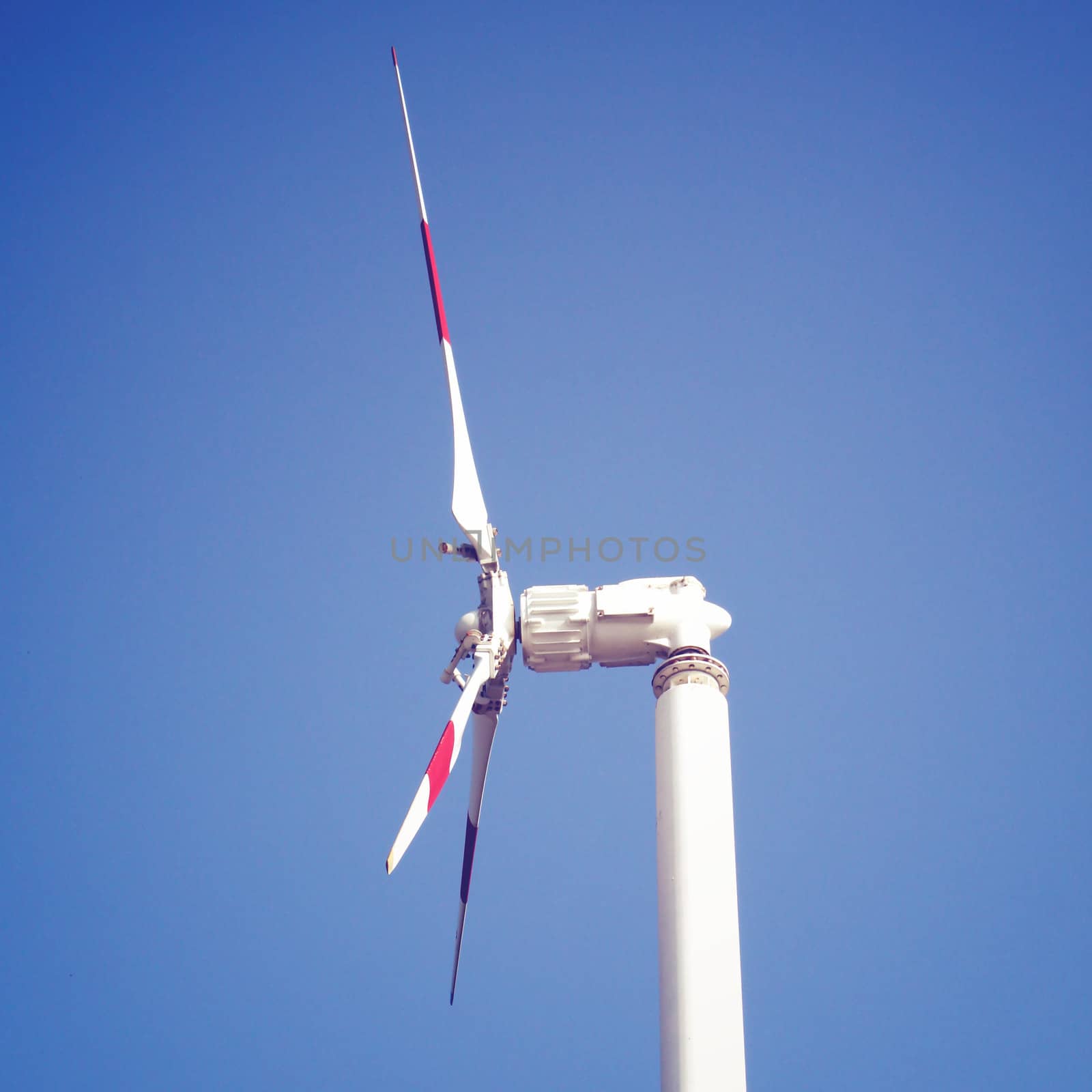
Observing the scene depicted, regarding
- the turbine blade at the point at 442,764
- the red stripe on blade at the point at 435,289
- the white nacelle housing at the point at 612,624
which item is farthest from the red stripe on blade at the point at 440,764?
the red stripe on blade at the point at 435,289

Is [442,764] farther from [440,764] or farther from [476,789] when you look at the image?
[476,789]

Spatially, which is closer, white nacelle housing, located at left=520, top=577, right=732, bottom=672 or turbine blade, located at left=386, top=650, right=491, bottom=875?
turbine blade, located at left=386, top=650, right=491, bottom=875

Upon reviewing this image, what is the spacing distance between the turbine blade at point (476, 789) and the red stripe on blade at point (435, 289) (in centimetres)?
514

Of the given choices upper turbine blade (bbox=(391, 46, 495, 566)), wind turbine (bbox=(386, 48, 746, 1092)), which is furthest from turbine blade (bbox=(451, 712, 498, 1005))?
upper turbine blade (bbox=(391, 46, 495, 566))

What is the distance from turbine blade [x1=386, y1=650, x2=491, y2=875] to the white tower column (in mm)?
2202

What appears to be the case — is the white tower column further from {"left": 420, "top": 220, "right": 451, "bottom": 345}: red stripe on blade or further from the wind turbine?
{"left": 420, "top": 220, "right": 451, "bottom": 345}: red stripe on blade

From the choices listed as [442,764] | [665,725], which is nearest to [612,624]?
[665,725]

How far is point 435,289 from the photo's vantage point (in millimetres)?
14773

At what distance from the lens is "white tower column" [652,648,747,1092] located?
36.3 ft

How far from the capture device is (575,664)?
14.3 metres

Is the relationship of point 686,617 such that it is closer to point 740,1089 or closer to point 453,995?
point 740,1089

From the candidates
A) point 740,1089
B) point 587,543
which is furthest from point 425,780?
point 587,543

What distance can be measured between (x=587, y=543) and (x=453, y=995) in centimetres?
693

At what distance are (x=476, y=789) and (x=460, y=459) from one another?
4.56 meters
